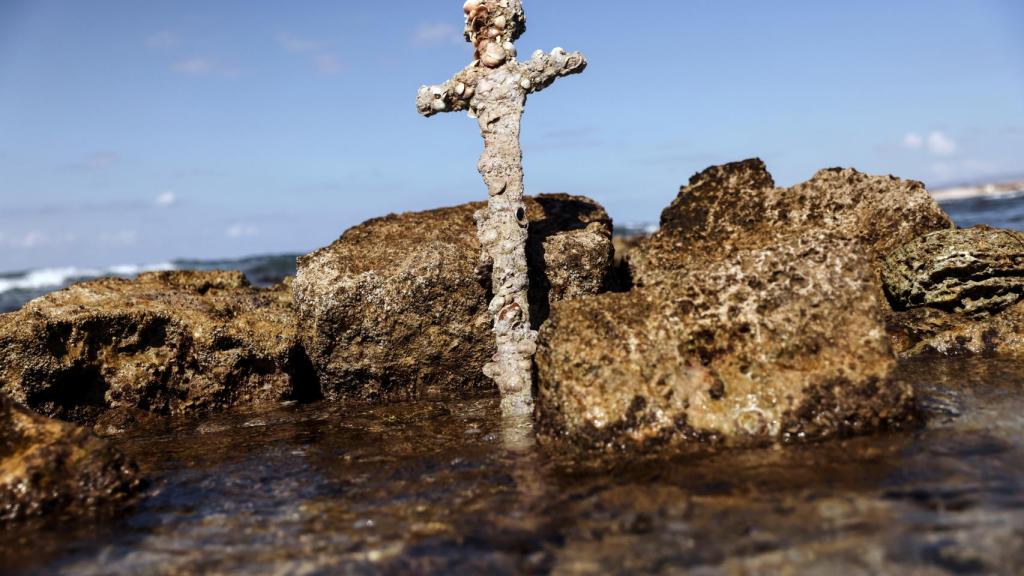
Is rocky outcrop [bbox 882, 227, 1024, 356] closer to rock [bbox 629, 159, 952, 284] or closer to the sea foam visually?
rock [bbox 629, 159, 952, 284]

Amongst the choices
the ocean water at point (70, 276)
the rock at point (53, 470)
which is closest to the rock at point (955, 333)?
the rock at point (53, 470)

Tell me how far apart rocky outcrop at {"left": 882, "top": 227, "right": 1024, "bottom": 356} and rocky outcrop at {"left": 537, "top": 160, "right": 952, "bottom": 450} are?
290cm

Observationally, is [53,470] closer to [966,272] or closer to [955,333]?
[955,333]

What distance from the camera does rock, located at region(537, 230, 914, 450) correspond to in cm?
498

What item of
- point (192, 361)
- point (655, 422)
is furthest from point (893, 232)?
point (192, 361)

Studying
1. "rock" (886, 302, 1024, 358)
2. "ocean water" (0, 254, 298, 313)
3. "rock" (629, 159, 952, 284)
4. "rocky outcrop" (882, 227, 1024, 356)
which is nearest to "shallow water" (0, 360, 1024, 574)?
"rock" (886, 302, 1024, 358)

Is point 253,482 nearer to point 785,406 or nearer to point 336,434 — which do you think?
point 336,434

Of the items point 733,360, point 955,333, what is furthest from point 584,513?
point 955,333

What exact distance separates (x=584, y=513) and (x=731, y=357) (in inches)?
68.9

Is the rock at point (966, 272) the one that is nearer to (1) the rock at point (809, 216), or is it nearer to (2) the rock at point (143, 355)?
(1) the rock at point (809, 216)

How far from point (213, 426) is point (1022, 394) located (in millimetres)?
6949

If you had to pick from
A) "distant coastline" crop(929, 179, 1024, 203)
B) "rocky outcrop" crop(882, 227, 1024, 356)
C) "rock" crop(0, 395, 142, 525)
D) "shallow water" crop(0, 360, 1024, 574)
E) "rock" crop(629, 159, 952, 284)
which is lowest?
"shallow water" crop(0, 360, 1024, 574)

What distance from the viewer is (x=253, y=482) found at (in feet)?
17.1

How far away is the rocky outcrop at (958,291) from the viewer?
752cm
